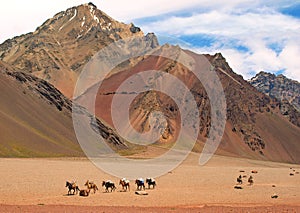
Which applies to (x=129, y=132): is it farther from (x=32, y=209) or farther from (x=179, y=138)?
(x=32, y=209)

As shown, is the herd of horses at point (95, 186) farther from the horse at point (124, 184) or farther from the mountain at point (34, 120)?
the mountain at point (34, 120)

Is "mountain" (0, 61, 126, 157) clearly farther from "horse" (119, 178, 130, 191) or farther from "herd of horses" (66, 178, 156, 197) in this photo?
"horse" (119, 178, 130, 191)

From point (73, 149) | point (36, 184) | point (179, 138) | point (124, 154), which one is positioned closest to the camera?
point (36, 184)

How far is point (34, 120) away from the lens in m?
135

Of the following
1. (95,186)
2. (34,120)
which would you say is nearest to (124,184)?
(95,186)

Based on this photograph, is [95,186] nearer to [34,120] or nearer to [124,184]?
[124,184]

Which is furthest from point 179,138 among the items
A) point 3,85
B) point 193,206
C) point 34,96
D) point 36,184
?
point 193,206

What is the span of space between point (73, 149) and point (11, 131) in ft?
57.0

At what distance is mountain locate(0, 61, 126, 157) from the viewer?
115812mm

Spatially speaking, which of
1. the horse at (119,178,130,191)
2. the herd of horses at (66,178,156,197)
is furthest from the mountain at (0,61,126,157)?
the horse at (119,178,130,191)

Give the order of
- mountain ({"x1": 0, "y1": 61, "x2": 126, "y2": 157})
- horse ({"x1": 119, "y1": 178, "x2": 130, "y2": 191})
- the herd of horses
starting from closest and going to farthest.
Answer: the herd of horses
horse ({"x1": 119, "y1": 178, "x2": 130, "y2": 191})
mountain ({"x1": 0, "y1": 61, "x2": 126, "y2": 157})

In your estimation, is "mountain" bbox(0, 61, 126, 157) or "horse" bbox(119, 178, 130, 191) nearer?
"horse" bbox(119, 178, 130, 191)

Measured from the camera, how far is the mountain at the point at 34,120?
4560 inches

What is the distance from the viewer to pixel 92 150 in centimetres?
13662
